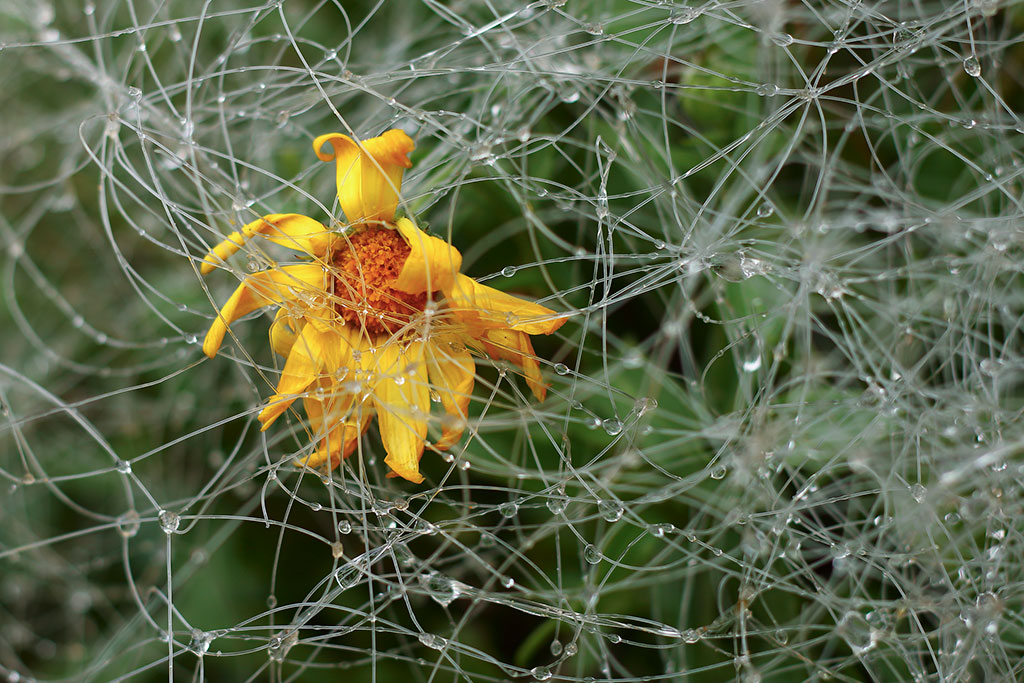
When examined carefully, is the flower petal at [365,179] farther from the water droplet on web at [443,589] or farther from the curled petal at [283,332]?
the water droplet on web at [443,589]

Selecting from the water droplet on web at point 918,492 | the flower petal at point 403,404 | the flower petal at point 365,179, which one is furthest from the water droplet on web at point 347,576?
the water droplet on web at point 918,492

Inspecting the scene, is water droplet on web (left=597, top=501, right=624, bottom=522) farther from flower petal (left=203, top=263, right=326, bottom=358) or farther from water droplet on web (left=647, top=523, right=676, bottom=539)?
flower petal (left=203, top=263, right=326, bottom=358)

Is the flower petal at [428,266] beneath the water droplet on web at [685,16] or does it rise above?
beneath

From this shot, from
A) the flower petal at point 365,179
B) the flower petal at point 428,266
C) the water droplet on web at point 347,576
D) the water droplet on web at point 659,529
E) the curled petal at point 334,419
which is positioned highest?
the flower petal at point 365,179

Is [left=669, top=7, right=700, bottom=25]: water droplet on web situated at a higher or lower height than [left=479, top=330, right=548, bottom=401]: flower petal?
higher

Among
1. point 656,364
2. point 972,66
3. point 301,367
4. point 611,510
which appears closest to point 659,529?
point 611,510

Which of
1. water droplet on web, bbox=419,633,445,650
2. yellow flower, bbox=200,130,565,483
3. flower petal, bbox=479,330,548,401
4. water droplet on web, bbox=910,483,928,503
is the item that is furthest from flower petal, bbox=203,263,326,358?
water droplet on web, bbox=910,483,928,503
